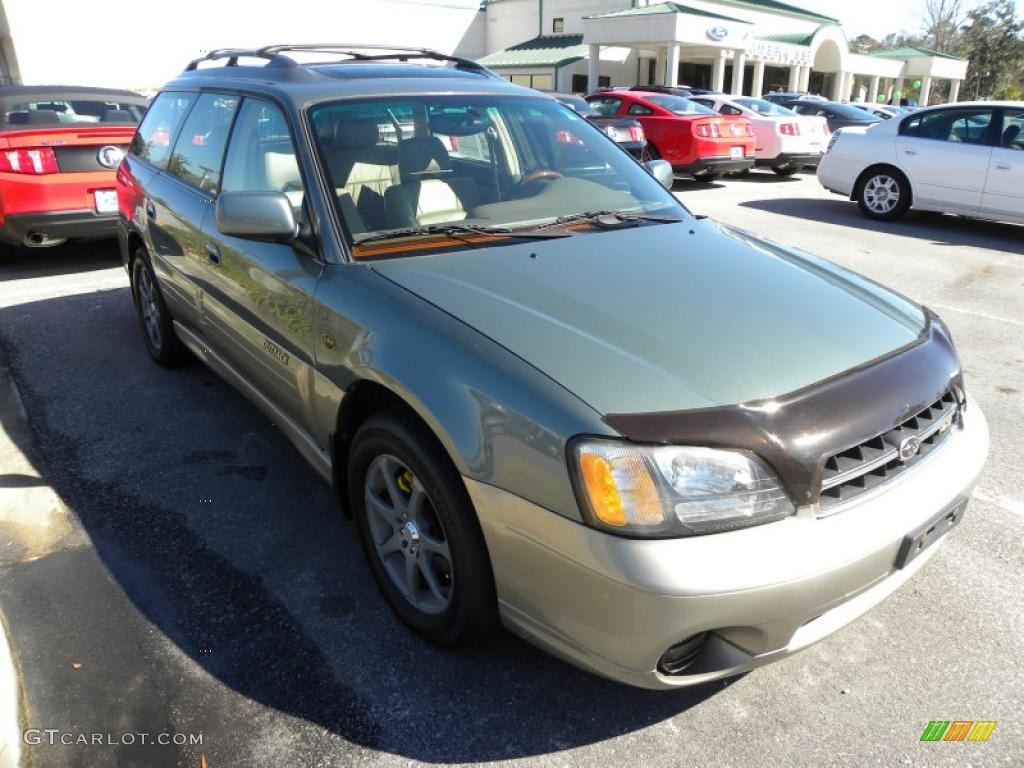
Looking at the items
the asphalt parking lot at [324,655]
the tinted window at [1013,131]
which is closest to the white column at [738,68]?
the tinted window at [1013,131]

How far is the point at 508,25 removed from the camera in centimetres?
4622

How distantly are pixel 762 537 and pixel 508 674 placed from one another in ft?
3.31

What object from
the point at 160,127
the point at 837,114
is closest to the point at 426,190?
the point at 160,127

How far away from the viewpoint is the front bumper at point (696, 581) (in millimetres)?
1835

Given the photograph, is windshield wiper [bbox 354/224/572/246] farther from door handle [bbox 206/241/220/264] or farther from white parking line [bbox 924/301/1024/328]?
white parking line [bbox 924/301/1024/328]

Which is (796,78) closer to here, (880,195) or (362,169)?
(880,195)

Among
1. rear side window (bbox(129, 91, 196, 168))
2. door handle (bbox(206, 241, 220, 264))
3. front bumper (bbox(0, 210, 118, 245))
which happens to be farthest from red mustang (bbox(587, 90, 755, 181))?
door handle (bbox(206, 241, 220, 264))

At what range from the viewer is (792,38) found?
41219mm

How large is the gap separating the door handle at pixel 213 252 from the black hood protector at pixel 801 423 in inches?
90.0

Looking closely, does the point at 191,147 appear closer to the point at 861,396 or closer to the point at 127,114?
the point at 861,396

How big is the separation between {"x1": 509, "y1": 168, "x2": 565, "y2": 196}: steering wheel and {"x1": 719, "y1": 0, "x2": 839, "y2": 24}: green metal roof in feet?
143

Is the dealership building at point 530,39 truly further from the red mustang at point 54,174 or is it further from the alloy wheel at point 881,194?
the red mustang at point 54,174

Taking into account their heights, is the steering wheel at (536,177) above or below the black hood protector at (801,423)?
above

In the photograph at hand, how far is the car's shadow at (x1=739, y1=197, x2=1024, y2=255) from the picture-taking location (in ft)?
30.1
